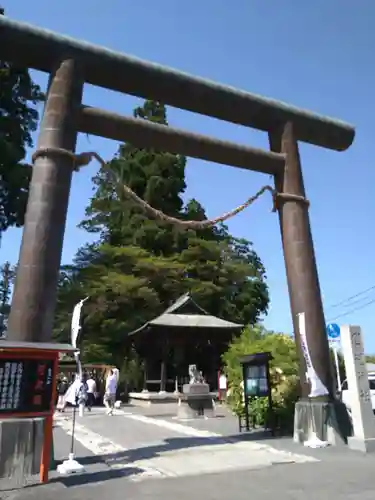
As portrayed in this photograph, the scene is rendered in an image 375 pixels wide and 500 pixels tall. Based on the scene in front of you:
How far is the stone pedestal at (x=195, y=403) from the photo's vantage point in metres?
15.7

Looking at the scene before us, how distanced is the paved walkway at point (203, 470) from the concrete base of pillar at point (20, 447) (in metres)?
0.43

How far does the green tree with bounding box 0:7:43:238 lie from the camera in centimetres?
2200

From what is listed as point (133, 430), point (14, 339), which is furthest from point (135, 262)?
point (14, 339)

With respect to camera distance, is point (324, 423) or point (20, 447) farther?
point (324, 423)

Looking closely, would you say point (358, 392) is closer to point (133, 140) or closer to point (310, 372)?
point (310, 372)

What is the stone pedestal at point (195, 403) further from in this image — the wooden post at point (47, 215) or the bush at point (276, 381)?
the wooden post at point (47, 215)

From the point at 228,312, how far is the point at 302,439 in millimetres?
22393

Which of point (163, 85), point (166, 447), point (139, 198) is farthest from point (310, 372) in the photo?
point (163, 85)

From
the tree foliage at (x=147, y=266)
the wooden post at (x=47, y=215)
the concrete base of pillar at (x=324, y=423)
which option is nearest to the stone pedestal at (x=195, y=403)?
the concrete base of pillar at (x=324, y=423)

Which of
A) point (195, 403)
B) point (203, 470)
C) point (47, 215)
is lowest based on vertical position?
point (203, 470)

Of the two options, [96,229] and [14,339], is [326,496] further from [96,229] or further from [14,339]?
[96,229]

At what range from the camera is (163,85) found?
33.3ft

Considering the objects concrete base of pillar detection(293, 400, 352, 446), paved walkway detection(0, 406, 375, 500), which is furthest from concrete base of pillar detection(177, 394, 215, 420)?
concrete base of pillar detection(293, 400, 352, 446)

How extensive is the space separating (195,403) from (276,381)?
419 cm
